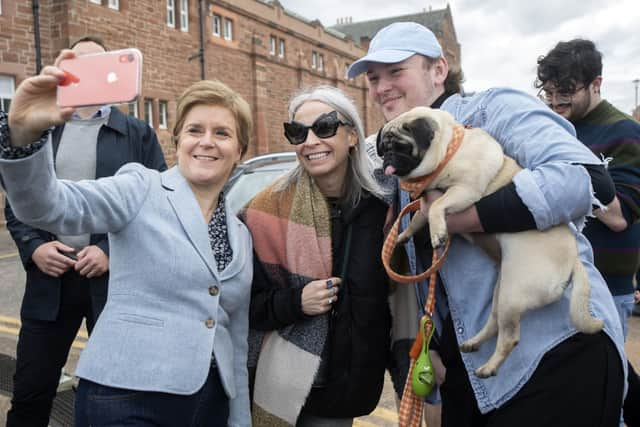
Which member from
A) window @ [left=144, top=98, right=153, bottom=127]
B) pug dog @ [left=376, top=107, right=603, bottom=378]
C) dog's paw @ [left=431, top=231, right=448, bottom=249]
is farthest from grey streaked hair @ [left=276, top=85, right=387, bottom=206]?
window @ [left=144, top=98, right=153, bottom=127]

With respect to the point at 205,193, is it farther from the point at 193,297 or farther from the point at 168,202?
the point at 193,297

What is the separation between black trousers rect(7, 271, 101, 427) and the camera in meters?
2.68

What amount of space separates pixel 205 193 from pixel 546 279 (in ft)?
4.70

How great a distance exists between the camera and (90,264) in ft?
8.55

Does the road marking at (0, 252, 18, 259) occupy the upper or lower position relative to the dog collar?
lower

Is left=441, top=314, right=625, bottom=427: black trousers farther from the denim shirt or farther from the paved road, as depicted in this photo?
the paved road

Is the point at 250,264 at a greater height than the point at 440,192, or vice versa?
the point at 440,192

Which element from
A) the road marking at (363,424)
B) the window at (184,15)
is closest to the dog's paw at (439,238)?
the road marking at (363,424)

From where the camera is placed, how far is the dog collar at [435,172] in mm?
1817

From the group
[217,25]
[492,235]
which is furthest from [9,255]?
[217,25]

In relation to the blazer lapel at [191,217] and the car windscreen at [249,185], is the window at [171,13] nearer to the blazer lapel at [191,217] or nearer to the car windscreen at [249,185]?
the car windscreen at [249,185]

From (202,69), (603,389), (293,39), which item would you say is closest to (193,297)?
(603,389)

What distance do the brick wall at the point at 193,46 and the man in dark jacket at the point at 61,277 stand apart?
1506 cm

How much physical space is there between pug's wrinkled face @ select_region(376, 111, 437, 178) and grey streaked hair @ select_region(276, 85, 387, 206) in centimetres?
53
